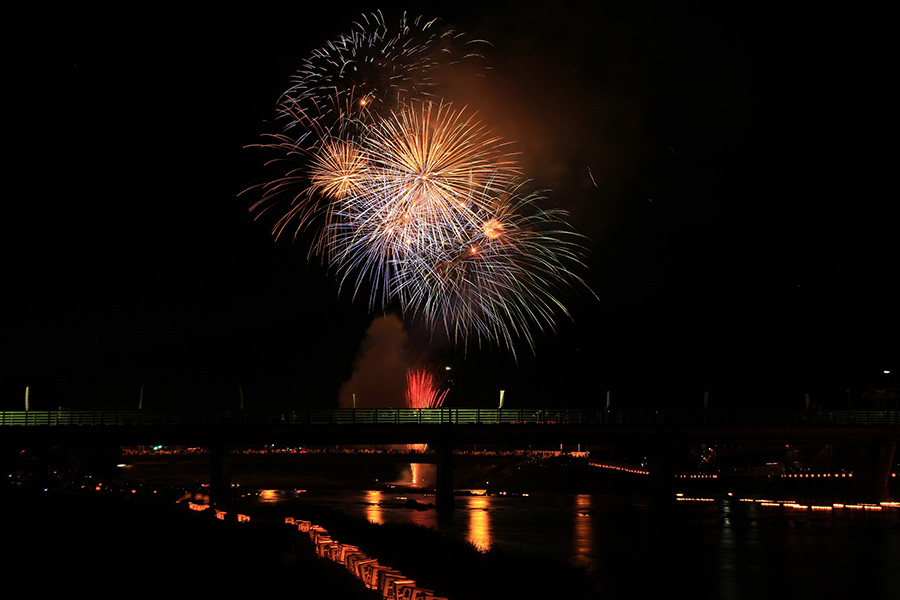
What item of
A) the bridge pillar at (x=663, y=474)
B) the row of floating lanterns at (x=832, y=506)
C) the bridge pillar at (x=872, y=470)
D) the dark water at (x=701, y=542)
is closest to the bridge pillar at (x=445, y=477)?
the dark water at (x=701, y=542)

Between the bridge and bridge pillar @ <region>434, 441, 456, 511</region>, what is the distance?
0.11 m

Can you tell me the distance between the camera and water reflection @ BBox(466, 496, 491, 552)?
184 feet

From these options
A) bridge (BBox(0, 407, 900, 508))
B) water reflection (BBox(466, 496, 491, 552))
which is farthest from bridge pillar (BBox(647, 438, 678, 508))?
water reflection (BBox(466, 496, 491, 552))

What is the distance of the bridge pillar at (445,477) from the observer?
3302 inches

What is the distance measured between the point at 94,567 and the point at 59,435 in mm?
43231

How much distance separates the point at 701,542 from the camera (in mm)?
59750

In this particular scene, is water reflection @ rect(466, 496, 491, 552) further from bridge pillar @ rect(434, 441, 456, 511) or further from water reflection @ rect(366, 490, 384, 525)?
water reflection @ rect(366, 490, 384, 525)

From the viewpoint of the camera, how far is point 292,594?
2888cm

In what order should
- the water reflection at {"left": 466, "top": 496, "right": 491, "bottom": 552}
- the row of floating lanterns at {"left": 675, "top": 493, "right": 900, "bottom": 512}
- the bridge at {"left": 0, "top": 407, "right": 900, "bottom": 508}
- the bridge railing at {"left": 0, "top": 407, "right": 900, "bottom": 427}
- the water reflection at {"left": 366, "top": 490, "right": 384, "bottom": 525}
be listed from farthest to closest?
the row of floating lanterns at {"left": 675, "top": 493, "right": 900, "bottom": 512} → the bridge railing at {"left": 0, "top": 407, "right": 900, "bottom": 427} → the bridge at {"left": 0, "top": 407, "right": 900, "bottom": 508} → the water reflection at {"left": 366, "top": 490, "right": 384, "bottom": 525} → the water reflection at {"left": 466, "top": 496, "right": 491, "bottom": 552}

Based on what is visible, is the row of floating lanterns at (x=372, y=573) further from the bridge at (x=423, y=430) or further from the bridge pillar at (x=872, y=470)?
the bridge pillar at (x=872, y=470)

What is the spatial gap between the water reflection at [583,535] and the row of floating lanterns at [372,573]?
51.0ft

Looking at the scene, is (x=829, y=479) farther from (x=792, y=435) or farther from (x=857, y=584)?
(x=857, y=584)

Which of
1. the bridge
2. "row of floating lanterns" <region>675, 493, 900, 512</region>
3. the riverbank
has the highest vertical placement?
the bridge

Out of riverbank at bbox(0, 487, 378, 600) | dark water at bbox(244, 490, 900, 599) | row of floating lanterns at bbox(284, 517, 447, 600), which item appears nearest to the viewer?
row of floating lanterns at bbox(284, 517, 447, 600)
